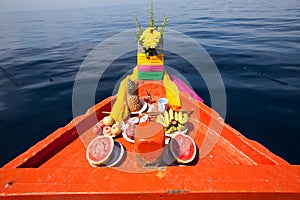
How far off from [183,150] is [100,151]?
41.7 inches

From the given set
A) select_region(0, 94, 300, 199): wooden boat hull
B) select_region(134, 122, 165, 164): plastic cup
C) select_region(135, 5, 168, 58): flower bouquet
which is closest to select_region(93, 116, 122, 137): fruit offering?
select_region(134, 122, 165, 164): plastic cup

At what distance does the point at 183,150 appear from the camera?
2.37 m

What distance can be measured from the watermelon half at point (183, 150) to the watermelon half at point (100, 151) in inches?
30.9

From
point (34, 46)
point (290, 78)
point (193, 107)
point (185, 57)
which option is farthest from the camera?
point (34, 46)

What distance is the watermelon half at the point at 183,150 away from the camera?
7.59ft

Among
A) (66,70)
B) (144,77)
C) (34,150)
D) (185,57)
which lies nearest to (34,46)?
(66,70)

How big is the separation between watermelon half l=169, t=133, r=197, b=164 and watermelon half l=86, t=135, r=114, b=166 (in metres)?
0.79

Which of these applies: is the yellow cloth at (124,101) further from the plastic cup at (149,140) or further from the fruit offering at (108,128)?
the plastic cup at (149,140)

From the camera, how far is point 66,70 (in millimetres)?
10555

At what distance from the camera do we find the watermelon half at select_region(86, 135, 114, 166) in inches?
86.1

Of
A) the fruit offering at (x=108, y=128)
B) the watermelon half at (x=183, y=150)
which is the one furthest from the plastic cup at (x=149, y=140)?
the fruit offering at (x=108, y=128)

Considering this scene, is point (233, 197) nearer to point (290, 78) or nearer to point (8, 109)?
point (8, 109)

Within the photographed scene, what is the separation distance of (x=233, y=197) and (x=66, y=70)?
10.9 meters

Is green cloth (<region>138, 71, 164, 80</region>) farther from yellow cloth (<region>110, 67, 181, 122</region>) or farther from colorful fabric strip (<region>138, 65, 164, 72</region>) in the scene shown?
yellow cloth (<region>110, 67, 181, 122</region>)
